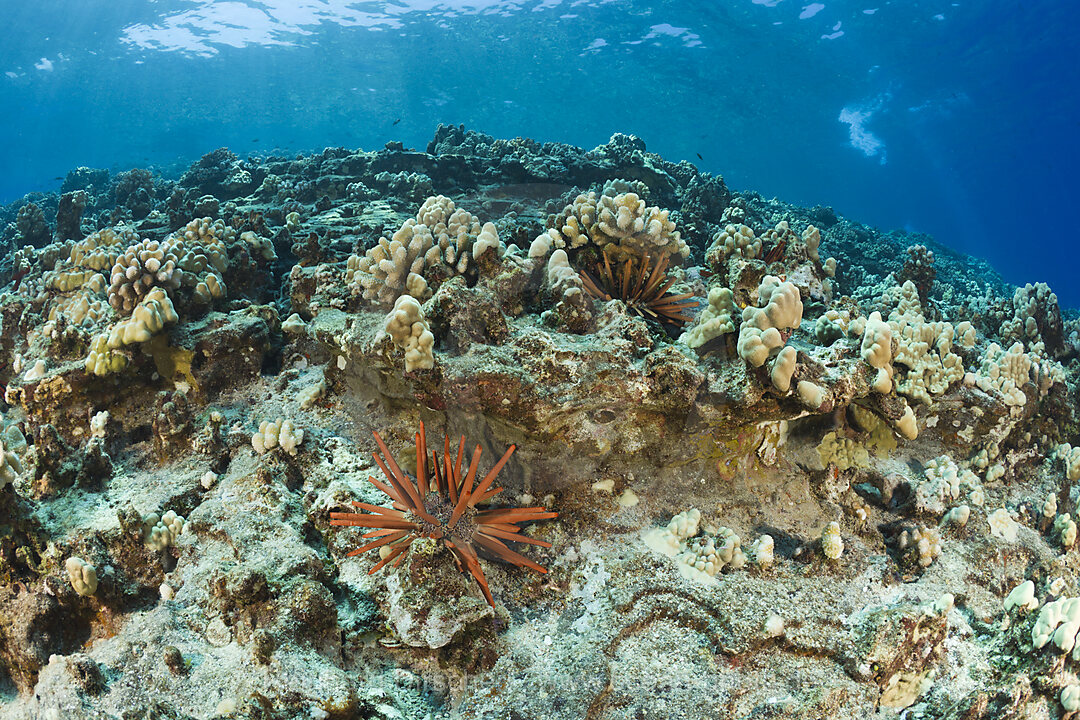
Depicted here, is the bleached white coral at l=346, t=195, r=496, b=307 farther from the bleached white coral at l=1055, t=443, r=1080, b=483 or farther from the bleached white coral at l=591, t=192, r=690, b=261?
the bleached white coral at l=1055, t=443, r=1080, b=483

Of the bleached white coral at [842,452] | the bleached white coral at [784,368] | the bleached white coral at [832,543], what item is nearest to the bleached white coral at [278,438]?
the bleached white coral at [784,368]

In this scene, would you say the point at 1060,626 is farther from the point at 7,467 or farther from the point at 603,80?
the point at 603,80

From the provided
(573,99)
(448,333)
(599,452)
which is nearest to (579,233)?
(448,333)

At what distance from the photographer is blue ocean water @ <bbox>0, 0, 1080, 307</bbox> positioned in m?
43.3

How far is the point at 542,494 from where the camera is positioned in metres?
3.62

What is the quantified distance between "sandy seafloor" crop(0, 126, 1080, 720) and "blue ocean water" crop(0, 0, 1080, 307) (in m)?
27.0

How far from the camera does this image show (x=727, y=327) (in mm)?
3617

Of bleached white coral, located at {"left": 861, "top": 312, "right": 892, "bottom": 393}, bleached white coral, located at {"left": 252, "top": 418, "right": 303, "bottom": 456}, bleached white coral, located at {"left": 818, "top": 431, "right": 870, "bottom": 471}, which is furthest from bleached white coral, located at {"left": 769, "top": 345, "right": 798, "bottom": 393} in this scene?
bleached white coral, located at {"left": 252, "top": 418, "right": 303, "bottom": 456}

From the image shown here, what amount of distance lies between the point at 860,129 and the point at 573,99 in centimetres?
4255

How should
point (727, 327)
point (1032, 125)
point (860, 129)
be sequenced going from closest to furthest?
point (727, 327)
point (1032, 125)
point (860, 129)

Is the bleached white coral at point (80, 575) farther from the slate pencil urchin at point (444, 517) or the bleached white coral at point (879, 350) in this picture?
the bleached white coral at point (879, 350)

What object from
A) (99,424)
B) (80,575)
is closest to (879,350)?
(80,575)

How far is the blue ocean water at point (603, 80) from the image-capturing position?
4328cm

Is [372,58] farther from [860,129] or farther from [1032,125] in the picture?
[1032,125]
